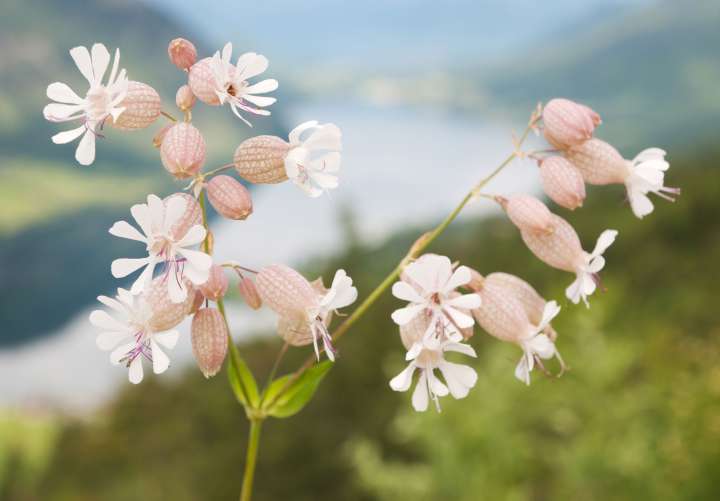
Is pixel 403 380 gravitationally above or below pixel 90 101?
below

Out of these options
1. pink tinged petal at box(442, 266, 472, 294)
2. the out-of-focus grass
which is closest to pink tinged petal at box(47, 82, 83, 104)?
pink tinged petal at box(442, 266, 472, 294)

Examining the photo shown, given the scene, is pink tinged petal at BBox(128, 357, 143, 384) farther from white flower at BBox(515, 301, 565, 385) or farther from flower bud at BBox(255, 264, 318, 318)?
white flower at BBox(515, 301, 565, 385)

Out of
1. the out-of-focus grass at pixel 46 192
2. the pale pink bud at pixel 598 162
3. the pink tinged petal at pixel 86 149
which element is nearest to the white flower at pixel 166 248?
the pink tinged petal at pixel 86 149

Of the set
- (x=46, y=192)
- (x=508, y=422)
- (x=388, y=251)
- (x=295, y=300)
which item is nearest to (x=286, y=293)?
(x=295, y=300)

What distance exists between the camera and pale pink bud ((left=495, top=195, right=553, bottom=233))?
30.5 inches

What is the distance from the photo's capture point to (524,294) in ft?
2.72

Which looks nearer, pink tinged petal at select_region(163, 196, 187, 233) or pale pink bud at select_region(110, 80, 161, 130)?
pink tinged petal at select_region(163, 196, 187, 233)

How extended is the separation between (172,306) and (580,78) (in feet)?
52.0

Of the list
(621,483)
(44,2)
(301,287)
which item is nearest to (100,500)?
(621,483)

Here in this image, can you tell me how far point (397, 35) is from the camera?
51.7 feet

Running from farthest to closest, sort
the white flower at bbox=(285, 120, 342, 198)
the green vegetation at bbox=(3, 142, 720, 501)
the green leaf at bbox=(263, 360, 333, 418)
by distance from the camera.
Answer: the green vegetation at bbox=(3, 142, 720, 501)
the green leaf at bbox=(263, 360, 333, 418)
the white flower at bbox=(285, 120, 342, 198)

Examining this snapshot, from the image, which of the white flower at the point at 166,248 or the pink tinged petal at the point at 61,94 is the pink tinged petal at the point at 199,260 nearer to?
the white flower at the point at 166,248

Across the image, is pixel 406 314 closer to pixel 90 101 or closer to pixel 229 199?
pixel 229 199

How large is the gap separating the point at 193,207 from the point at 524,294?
381 mm
